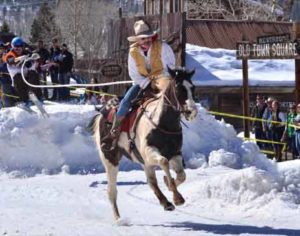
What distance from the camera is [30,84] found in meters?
17.3

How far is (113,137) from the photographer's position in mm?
11047

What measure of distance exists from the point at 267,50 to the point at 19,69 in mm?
6287

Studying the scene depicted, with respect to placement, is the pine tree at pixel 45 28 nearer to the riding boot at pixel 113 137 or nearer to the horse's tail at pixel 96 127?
the horse's tail at pixel 96 127

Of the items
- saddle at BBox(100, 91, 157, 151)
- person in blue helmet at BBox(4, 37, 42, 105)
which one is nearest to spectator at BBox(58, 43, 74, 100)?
person in blue helmet at BBox(4, 37, 42, 105)

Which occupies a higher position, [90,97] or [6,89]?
[6,89]

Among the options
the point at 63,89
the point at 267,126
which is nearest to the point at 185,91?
the point at 267,126

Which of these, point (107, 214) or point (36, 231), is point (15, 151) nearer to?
point (107, 214)

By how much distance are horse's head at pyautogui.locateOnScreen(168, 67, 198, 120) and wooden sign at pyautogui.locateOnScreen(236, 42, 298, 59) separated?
894 cm

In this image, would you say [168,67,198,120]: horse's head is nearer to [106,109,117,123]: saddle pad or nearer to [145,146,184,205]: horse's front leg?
[145,146,184,205]: horse's front leg

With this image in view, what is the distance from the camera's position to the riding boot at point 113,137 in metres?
10.9

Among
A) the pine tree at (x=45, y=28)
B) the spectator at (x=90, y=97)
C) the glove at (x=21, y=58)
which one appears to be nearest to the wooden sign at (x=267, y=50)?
the spectator at (x=90, y=97)

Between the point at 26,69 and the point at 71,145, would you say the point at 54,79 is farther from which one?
the point at 71,145

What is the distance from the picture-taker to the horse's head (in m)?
9.63

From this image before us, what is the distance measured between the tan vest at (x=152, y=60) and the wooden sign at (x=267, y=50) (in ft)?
27.3
